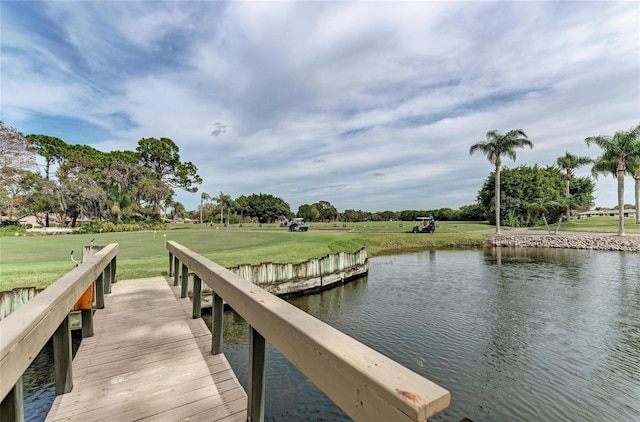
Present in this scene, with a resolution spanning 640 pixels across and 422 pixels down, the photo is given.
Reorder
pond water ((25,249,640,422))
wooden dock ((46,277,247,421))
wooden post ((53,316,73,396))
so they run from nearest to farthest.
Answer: wooden dock ((46,277,247,421)), wooden post ((53,316,73,396)), pond water ((25,249,640,422))

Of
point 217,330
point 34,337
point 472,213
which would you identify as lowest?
point 217,330

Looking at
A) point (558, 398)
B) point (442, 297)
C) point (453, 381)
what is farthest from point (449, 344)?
point (442, 297)

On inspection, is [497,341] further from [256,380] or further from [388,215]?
[388,215]

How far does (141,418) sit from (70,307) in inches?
43.7

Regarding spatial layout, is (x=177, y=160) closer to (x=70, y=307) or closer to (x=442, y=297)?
(x=442, y=297)

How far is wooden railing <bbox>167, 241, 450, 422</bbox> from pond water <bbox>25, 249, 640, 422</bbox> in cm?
343

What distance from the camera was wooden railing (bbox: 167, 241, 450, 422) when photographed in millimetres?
896

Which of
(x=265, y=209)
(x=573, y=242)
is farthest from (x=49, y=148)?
(x=573, y=242)

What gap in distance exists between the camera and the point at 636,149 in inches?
982

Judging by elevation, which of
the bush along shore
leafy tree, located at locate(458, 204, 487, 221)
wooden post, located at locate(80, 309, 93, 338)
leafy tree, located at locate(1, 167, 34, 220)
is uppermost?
leafy tree, located at locate(1, 167, 34, 220)

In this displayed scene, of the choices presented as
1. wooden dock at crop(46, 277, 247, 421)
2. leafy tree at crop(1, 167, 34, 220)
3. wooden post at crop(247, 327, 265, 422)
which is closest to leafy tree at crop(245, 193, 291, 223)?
leafy tree at crop(1, 167, 34, 220)

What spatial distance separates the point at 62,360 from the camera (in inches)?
103

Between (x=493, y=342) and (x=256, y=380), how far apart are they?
276 inches

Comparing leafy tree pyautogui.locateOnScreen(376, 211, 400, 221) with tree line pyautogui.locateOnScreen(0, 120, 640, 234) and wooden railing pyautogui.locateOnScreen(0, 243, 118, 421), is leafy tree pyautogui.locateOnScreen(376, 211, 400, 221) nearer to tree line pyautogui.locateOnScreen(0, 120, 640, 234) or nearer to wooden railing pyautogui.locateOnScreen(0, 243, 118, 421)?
tree line pyautogui.locateOnScreen(0, 120, 640, 234)
